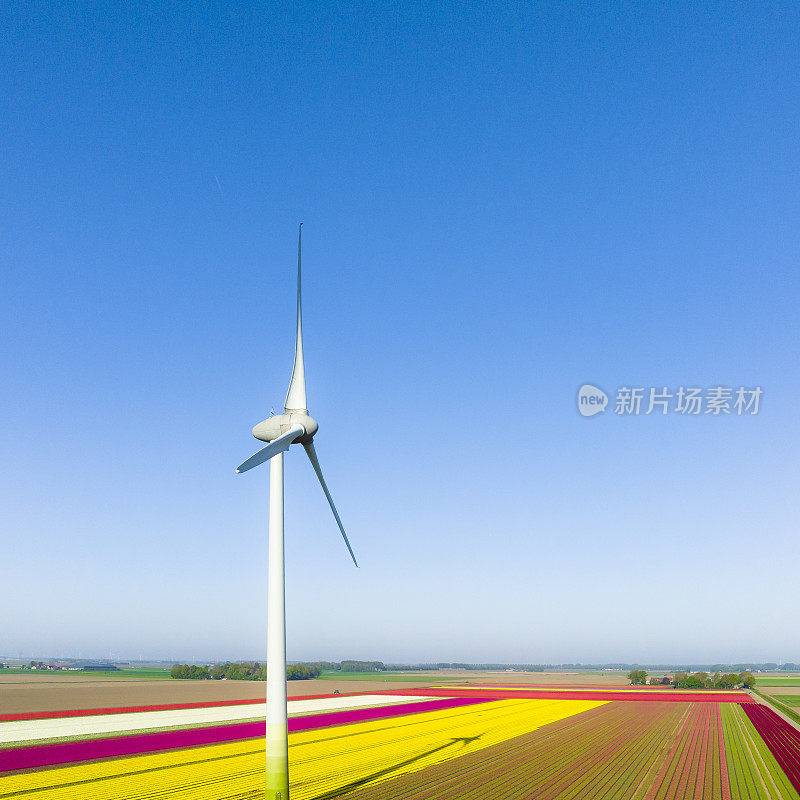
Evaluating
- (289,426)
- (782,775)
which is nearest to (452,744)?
(782,775)

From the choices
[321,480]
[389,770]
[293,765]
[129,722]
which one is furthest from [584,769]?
[129,722]

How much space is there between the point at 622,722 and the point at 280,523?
56.1m

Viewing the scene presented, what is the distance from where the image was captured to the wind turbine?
2933cm

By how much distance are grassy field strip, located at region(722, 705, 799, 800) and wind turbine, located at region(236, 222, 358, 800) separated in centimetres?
2195

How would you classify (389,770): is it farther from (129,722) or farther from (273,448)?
(129,722)

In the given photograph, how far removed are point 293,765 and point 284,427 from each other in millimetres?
21620

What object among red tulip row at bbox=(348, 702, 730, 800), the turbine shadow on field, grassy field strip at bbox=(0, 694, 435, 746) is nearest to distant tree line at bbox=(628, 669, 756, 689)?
grassy field strip at bbox=(0, 694, 435, 746)

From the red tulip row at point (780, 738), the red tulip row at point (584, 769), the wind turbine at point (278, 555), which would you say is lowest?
the red tulip row at point (780, 738)

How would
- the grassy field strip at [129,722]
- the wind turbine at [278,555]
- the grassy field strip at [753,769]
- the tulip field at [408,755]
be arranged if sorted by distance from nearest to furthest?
the wind turbine at [278,555]
the tulip field at [408,755]
the grassy field strip at [753,769]
the grassy field strip at [129,722]

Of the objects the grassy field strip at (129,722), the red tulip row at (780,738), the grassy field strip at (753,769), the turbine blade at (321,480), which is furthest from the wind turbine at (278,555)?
the grassy field strip at (129,722)

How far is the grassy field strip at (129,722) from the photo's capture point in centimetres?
5481

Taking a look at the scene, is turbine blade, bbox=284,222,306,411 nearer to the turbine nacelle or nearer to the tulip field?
the turbine nacelle

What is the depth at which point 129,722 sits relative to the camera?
220 ft

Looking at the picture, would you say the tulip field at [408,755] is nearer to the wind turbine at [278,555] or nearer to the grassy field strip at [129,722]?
the grassy field strip at [129,722]
